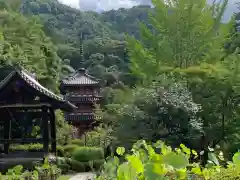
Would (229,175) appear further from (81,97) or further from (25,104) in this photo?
(81,97)

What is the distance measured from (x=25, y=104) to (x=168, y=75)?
5.16 meters

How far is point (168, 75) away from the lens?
48.4ft

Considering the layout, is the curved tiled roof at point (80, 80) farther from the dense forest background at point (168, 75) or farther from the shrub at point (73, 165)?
the shrub at point (73, 165)

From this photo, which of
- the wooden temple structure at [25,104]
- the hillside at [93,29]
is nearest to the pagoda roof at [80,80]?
the hillside at [93,29]

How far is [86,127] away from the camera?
26281mm

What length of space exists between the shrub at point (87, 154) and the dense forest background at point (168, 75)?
4.63 ft

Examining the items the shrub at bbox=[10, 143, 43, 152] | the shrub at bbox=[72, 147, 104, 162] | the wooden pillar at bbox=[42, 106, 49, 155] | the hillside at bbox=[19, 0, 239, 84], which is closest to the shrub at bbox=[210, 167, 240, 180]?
the wooden pillar at bbox=[42, 106, 49, 155]

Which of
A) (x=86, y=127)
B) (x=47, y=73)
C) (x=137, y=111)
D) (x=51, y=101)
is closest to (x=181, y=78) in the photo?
(x=137, y=111)

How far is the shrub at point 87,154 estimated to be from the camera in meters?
16.8

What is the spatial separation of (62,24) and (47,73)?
45.5 metres

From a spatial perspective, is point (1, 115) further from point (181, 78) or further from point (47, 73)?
point (47, 73)

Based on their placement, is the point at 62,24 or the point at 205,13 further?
the point at 62,24

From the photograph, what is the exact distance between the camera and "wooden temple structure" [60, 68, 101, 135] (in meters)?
25.8

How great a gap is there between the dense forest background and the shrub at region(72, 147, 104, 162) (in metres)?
1.41
